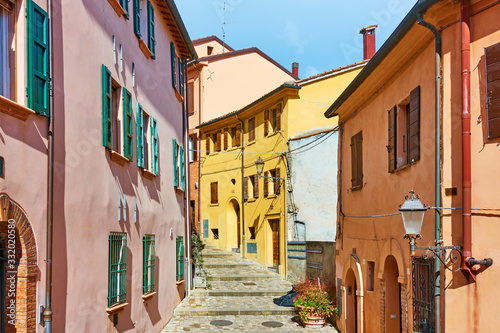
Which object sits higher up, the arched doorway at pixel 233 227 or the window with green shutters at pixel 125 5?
the window with green shutters at pixel 125 5

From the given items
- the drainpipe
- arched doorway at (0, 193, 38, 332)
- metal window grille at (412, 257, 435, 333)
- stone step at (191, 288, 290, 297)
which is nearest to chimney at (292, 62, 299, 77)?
stone step at (191, 288, 290, 297)

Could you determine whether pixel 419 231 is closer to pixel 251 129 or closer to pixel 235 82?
pixel 251 129

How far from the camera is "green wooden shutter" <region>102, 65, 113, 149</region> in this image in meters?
9.47

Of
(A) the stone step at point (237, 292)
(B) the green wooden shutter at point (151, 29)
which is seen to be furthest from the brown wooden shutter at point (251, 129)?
(B) the green wooden shutter at point (151, 29)

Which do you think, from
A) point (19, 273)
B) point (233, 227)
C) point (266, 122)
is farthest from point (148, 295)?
point (233, 227)

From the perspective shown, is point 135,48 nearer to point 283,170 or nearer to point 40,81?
point 40,81

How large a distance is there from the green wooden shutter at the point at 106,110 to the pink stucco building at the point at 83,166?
3 centimetres

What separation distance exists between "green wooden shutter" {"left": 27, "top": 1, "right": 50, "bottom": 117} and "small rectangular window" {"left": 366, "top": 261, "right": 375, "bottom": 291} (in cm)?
759

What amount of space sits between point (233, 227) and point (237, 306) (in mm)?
12244

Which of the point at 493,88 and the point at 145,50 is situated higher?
the point at 145,50

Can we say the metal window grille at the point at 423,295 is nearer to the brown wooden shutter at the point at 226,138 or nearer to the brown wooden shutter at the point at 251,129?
the brown wooden shutter at the point at 251,129

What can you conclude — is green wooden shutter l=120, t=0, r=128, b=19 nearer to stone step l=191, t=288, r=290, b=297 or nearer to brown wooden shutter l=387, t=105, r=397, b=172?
brown wooden shutter l=387, t=105, r=397, b=172

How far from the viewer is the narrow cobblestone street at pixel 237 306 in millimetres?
15758

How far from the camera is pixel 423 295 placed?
26.7 ft
